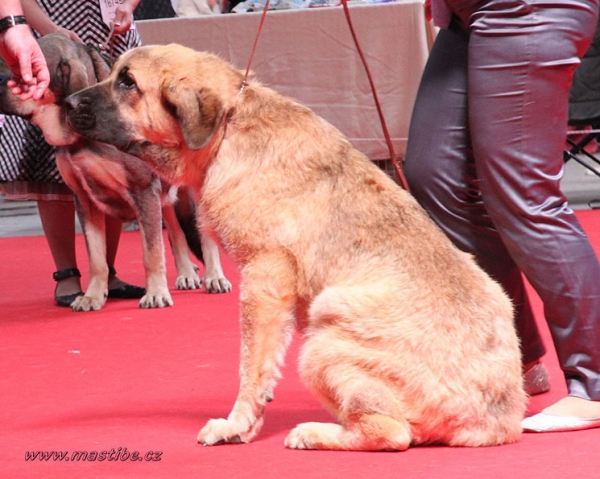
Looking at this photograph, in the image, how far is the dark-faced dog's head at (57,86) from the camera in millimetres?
4484

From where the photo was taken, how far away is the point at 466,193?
2.56 m

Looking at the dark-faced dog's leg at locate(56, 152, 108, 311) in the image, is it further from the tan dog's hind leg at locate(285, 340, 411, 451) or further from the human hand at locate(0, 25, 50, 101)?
the tan dog's hind leg at locate(285, 340, 411, 451)

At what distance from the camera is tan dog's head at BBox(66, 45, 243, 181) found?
2.35 meters

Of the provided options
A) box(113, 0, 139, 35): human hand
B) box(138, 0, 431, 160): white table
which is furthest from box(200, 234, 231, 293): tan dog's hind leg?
box(138, 0, 431, 160): white table

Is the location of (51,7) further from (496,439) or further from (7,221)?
(7,221)

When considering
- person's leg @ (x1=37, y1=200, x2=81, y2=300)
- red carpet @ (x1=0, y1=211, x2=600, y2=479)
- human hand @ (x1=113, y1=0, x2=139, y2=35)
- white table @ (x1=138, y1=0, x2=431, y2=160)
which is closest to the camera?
red carpet @ (x1=0, y1=211, x2=600, y2=479)

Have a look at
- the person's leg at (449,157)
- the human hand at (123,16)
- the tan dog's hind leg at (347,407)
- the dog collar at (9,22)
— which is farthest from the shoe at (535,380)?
the human hand at (123,16)

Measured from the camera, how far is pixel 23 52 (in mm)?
2744

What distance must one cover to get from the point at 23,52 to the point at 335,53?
408 cm

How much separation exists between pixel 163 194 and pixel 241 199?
2649mm

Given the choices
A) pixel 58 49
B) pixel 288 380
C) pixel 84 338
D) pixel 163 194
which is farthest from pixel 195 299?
pixel 288 380

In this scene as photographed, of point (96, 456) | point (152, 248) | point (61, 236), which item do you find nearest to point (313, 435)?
point (96, 456)

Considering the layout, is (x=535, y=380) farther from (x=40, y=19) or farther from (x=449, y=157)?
(x=40, y=19)

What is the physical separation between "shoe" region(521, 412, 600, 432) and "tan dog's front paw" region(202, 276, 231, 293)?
111 inches
